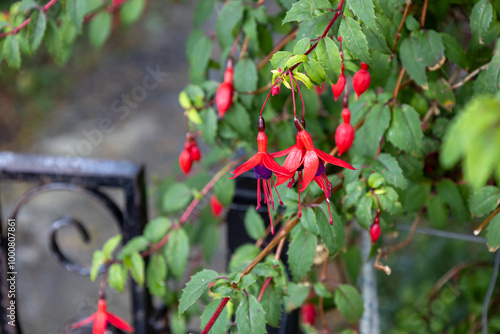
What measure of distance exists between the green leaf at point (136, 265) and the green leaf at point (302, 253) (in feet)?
1.05

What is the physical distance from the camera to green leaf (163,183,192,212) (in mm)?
992

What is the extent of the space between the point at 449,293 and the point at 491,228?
0.80m

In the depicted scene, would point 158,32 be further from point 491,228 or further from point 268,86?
point 491,228

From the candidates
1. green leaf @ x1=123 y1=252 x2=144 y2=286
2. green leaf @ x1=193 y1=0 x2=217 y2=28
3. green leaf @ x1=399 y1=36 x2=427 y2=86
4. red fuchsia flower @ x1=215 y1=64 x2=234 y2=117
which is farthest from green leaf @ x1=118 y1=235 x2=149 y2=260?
green leaf @ x1=399 y1=36 x2=427 y2=86

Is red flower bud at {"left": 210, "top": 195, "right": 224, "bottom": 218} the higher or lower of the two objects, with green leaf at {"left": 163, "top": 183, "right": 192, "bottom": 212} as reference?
lower

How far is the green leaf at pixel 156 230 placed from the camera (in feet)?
3.05

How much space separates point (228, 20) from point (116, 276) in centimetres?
45

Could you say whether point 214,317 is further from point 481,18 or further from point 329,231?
point 481,18

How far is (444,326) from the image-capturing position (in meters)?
1.37

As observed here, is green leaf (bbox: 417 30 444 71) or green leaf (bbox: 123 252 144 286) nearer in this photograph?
green leaf (bbox: 417 30 444 71)

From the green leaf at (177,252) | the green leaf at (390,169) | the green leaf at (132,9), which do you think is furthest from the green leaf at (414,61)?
the green leaf at (132,9)

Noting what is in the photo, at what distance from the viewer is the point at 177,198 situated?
1.00 m

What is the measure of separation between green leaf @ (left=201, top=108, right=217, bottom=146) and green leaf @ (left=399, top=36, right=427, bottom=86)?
301mm

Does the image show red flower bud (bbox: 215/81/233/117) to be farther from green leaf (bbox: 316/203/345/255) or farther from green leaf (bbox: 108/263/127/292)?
green leaf (bbox: 108/263/127/292)
